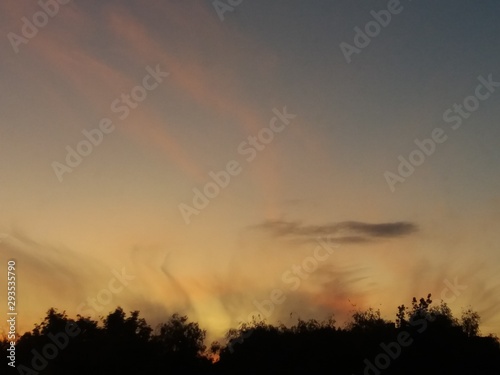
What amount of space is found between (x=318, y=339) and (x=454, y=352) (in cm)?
1673

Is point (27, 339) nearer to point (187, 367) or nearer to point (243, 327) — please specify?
point (187, 367)

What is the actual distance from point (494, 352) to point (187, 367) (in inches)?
1685

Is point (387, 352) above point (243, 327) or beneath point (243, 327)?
beneath

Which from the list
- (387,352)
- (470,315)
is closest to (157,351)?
(387,352)

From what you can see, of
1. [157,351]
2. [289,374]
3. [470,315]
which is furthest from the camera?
[470,315]

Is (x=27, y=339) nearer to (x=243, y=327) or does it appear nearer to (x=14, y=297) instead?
(x=243, y=327)

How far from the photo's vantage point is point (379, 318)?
101562 mm

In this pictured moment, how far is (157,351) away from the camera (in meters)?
80.7

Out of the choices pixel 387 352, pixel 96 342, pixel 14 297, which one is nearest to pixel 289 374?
pixel 387 352

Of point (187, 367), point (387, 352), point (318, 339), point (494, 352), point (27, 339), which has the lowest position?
point (494, 352)

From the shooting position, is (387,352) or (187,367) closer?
(387,352)

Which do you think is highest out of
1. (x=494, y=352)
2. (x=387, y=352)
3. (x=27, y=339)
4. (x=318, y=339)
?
(x=27, y=339)

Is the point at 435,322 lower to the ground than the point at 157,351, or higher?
lower

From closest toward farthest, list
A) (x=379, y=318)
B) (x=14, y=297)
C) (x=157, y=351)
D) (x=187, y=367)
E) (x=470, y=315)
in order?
(x=14, y=297) < (x=157, y=351) < (x=187, y=367) < (x=379, y=318) < (x=470, y=315)
